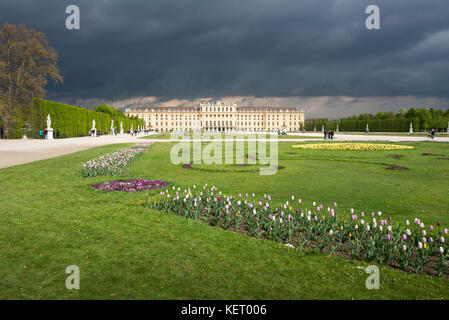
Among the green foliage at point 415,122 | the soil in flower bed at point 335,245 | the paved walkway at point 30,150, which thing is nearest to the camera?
the soil in flower bed at point 335,245

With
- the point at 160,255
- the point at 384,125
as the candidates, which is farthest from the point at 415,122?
the point at 160,255

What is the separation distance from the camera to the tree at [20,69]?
28.3 metres

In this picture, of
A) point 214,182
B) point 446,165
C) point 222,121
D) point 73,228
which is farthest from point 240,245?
point 222,121

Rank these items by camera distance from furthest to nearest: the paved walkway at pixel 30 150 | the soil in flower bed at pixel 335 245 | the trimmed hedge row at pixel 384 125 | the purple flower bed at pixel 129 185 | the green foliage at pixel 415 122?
the trimmed hedge row at pixel 384 125, the green foliage at pixel 415 122, the paved walkway at pixel 30 150, the purple flower bed at pixel 129 185, the soil in flower bed at pixel 335 245

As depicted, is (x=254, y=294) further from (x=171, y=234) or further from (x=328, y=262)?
(x=171, y=234)

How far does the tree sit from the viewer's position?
28.3 meters

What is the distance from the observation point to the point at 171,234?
13.3 feet

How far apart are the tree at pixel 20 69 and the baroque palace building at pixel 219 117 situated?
4452 inches

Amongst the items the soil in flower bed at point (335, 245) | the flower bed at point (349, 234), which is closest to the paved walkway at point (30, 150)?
the flower bed at point (349, 234)

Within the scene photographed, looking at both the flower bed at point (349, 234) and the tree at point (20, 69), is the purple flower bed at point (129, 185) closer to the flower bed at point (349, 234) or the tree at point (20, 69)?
the flower bed at point (349, 234)

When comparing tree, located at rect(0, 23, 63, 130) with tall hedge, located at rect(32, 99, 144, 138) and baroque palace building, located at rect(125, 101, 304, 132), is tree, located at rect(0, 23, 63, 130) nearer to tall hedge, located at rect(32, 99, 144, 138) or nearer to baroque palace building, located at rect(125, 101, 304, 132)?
tall hedge, located at rect(32, 99, 144, 138)

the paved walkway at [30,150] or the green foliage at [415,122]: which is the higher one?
the green foliage at [415,122]
